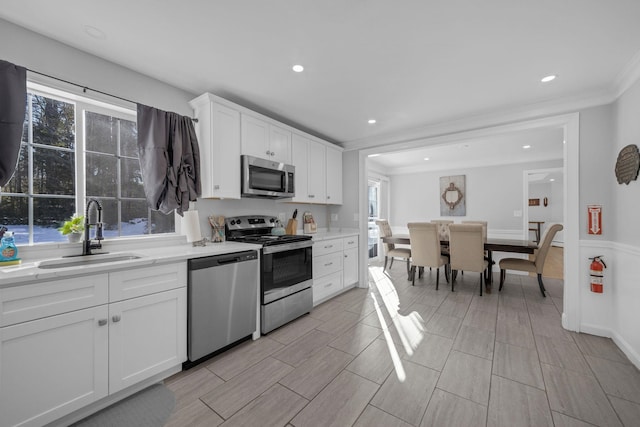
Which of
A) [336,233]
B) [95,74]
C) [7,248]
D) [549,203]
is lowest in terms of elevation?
[336,233]

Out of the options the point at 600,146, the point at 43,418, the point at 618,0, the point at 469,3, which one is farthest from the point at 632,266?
the point at 43,418

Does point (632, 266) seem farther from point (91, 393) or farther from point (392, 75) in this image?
point (91, 393)

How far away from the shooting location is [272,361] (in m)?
2.10

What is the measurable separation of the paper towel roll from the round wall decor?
12.4 ft

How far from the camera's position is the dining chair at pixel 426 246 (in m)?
4.06

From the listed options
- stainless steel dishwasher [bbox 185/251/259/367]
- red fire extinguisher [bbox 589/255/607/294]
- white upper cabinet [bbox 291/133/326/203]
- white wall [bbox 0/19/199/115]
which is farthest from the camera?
white upper cabinet [bbox 291/133/326/203]

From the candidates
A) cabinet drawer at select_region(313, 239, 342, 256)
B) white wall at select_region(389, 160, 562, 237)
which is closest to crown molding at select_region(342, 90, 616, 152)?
cabinet drawer at select_region(313, 239, 342, 256)

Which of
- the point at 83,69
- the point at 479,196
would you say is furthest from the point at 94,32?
the point at 479,196

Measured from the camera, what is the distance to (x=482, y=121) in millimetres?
3193

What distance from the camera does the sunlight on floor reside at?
Answer: 7.30 feet

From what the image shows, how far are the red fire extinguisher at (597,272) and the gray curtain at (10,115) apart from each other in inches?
188

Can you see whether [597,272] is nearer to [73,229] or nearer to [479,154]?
[479,154]

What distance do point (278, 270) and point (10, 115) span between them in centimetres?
219

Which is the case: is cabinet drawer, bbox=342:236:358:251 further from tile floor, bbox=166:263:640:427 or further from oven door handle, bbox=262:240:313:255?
tile floor, bbox=166:263:640:427
